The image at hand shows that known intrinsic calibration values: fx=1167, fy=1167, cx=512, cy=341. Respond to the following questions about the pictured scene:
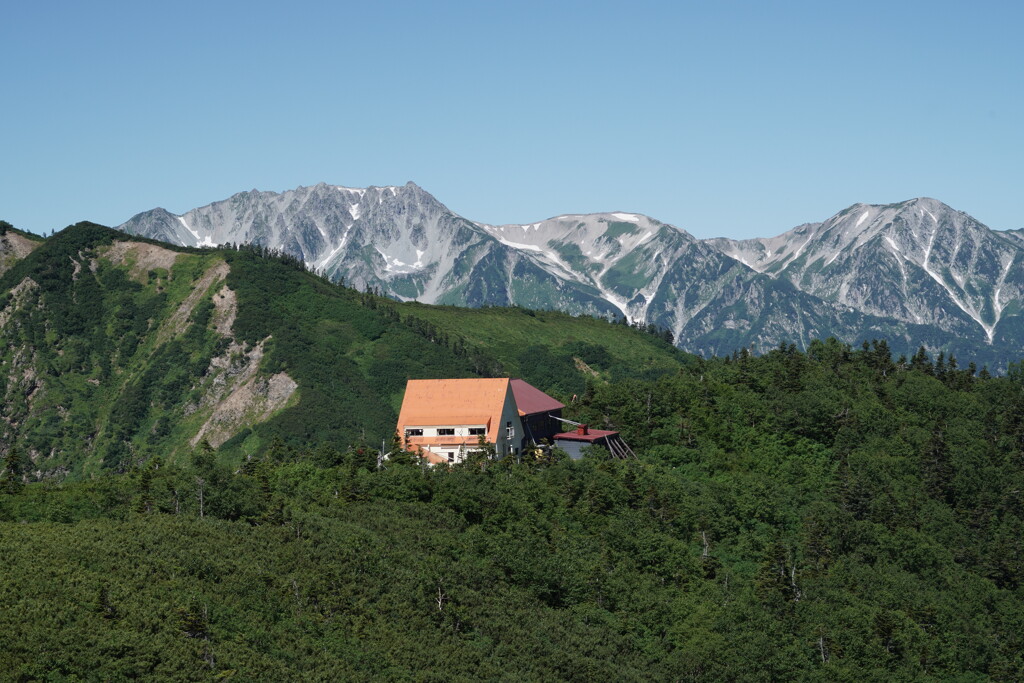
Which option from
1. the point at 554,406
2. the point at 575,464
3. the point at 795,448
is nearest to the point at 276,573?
the point at 575,464

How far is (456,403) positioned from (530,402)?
42.2 ft

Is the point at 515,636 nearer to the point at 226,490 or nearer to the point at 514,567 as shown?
the point at 514,567

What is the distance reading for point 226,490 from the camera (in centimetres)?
8306

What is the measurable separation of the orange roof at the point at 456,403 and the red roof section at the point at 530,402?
6313mm

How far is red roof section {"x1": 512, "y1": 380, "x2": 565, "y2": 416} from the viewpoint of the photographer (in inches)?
4894

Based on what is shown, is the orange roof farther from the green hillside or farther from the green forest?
the green hillside

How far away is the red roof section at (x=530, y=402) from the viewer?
124 metres

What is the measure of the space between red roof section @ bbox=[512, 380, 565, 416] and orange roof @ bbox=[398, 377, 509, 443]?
6.31 metres

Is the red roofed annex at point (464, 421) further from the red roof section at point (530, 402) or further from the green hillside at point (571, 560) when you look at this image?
the green hillside at point (571, 560)

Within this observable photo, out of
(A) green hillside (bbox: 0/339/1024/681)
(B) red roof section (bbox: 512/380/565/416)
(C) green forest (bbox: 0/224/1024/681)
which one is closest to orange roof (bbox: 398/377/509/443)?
(B) red roof section (bbox: 512/380/565/416)

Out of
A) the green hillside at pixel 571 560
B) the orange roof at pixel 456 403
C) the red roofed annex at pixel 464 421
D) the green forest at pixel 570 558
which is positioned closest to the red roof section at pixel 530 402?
the red roofed annex at pixel 464 421

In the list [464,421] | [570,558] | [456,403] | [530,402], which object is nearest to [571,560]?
[570,558]

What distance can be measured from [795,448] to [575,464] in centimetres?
3725

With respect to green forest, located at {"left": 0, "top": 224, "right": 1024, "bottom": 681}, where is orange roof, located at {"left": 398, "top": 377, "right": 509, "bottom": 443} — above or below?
above
